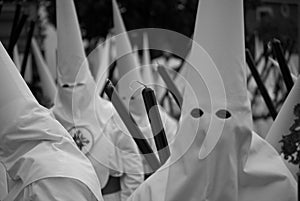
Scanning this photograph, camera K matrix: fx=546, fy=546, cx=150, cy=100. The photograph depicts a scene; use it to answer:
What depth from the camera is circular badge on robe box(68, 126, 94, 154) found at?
114 inches

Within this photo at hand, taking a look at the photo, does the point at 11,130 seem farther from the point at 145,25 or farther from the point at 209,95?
the point at 145,25

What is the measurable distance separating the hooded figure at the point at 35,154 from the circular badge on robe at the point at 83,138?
0.84 metres

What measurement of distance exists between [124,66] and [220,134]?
1.88 m

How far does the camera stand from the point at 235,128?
1869 mm

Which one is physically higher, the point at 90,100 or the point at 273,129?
the point at 273,129

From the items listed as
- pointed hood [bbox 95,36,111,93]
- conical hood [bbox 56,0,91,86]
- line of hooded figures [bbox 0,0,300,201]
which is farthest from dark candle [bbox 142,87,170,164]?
pointed hood [bbox 95,36,111,93]

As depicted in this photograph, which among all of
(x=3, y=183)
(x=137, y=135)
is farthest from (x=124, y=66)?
(x=3, y=183)

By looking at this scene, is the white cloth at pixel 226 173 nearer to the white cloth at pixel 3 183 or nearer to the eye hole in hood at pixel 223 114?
the eye hole in hood at pixel 223 114

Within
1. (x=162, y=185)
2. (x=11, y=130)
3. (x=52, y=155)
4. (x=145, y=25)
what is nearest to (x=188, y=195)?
(x=162, y=185)

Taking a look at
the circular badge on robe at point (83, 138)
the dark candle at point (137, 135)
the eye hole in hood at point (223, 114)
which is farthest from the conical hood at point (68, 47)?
the eye hole in hood at point (223, 114)

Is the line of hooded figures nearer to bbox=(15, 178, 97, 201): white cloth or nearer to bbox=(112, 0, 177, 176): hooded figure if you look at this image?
bbox=(15, 178, 97, 201): white cloth

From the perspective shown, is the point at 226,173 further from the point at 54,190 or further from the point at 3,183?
the point at 3,183

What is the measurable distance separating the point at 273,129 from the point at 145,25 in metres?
5.11

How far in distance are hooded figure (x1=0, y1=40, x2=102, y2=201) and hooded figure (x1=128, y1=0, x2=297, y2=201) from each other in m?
0.26
